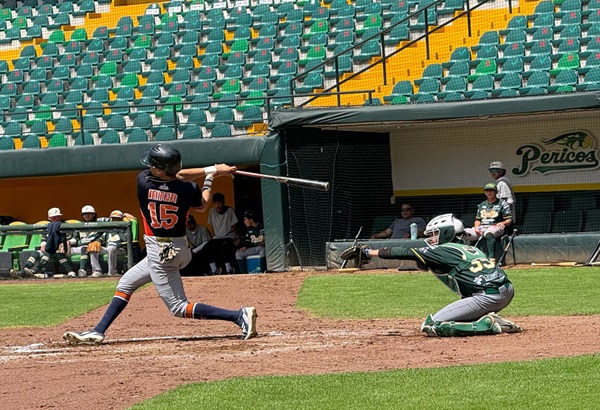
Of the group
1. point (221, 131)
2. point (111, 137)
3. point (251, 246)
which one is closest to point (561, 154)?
point (251, 246)

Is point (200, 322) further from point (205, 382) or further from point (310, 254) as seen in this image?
point (310, 254)

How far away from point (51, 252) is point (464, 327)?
36.0ft

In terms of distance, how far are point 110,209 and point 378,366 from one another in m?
16.5

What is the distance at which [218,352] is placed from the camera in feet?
27.3

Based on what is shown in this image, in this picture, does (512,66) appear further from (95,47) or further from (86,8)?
(86,8)

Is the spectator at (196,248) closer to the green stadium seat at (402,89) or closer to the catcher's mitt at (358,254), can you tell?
the green stadium seat at (402,89)

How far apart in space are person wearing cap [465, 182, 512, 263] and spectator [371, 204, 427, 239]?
1.43 m

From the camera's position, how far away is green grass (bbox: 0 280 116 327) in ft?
39.5

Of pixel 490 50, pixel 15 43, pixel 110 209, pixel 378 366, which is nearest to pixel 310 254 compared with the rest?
pixel 490 50

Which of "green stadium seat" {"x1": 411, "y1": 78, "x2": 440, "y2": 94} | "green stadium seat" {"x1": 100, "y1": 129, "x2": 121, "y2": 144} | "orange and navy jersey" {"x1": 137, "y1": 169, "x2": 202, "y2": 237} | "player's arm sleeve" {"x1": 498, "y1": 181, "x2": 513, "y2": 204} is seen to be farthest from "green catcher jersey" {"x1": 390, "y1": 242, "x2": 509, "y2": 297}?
"green stadium seat" {"x1": 100, "y1": 129, "x2": 121, "y2": 144}

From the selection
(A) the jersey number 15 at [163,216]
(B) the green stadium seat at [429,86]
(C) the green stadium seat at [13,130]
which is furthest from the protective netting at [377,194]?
(A) the jersey number 15 at [163,216]

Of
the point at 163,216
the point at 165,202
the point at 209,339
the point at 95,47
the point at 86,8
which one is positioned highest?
the point at 86,8

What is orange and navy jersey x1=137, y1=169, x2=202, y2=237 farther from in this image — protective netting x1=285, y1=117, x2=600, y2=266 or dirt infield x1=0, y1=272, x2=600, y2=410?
protective netting x1=285, y1=117, x2=600, y2=266

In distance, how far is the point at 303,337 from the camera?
907 cm
